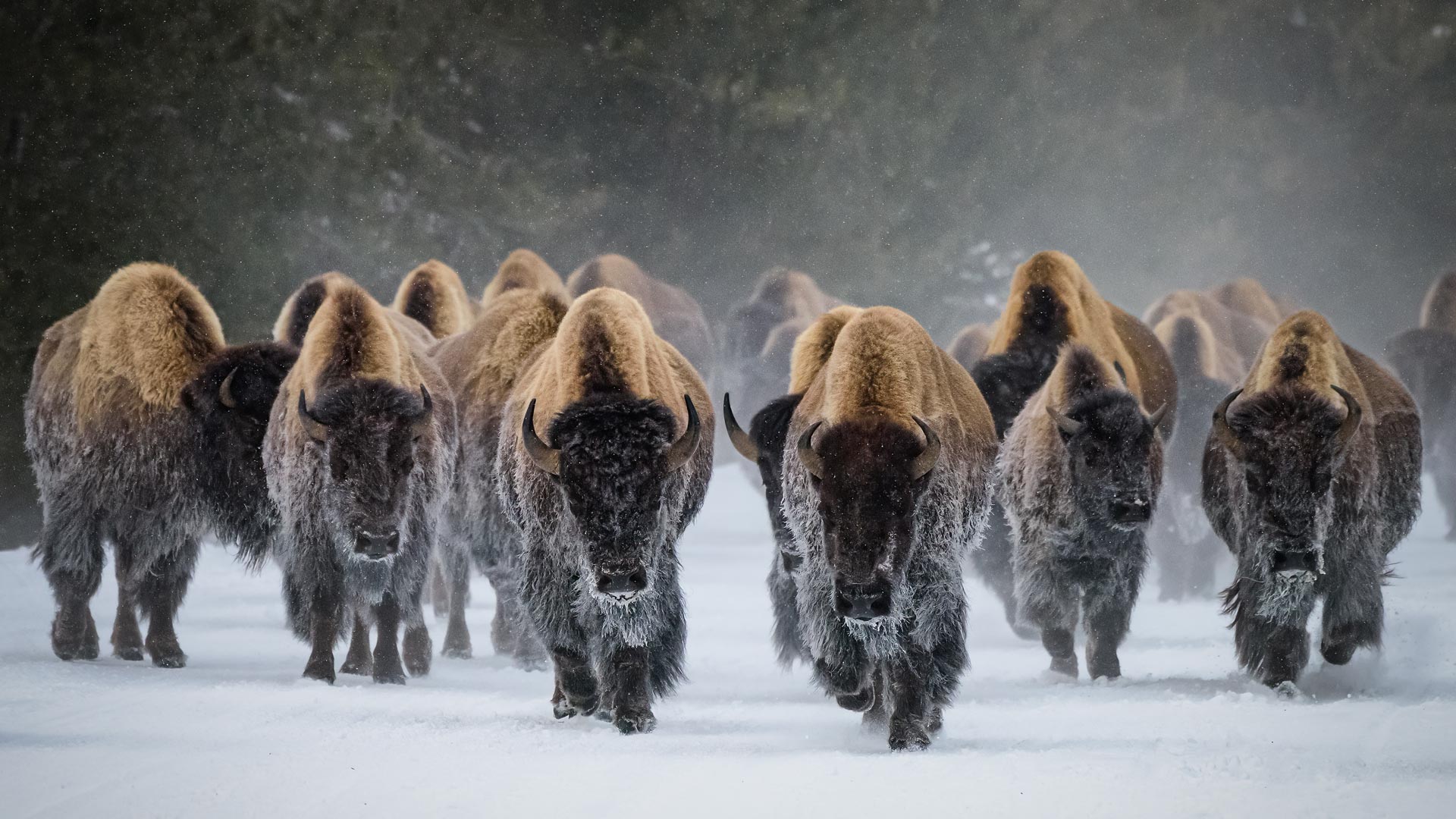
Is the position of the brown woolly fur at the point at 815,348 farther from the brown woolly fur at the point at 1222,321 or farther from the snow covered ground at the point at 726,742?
the brown woolly fur at the point at 1222,321

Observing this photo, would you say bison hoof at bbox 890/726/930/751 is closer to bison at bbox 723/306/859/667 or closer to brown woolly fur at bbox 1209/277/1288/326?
bison at bbox 723/306/859/667

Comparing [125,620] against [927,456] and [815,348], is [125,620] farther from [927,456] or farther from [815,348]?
[927,456]

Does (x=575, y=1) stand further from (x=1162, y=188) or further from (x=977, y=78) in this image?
(x=1162, y=188)

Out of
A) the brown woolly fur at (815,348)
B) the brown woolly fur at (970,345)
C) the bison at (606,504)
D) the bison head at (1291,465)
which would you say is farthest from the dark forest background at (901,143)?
the bison head at (1291,465)

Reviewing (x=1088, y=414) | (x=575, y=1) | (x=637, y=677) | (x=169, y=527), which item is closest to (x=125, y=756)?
(x=637, y=677)

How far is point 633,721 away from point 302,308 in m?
3.31

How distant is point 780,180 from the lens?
57.7 feet

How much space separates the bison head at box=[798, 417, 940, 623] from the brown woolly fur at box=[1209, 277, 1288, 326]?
748cm

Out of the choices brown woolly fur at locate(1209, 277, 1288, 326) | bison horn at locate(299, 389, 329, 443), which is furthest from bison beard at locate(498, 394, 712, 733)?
brown woolly fur at locate(1209, 277, 1288, 326)

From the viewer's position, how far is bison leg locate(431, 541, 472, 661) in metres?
6.57

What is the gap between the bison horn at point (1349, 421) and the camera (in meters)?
5.18

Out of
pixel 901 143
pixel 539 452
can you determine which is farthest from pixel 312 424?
pixel 901 143

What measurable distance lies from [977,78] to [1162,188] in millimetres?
2677

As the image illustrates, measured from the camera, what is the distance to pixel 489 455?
576 centimetres
